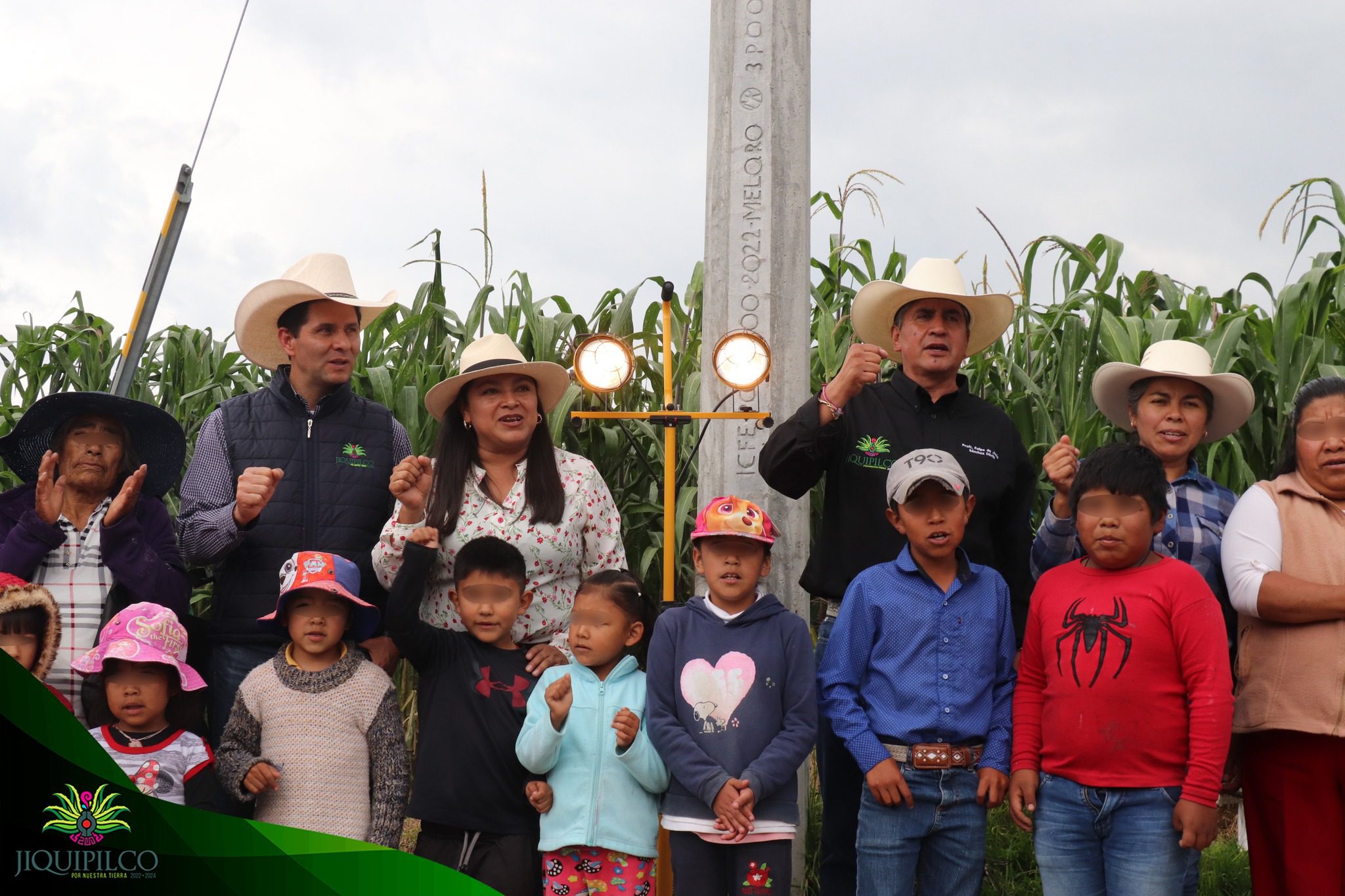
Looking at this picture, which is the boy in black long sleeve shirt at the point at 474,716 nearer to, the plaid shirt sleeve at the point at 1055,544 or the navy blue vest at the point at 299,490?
the navy blue vest at the point at 299,490

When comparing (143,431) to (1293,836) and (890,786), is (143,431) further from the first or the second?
(1293,836)

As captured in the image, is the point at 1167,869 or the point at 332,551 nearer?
the point at 1167,869

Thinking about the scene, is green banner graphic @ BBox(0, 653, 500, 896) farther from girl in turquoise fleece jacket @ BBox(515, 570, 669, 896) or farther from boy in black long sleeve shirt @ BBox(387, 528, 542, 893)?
girl in turquoise fleece jacket @ BBox(515, 570, 669, 896)

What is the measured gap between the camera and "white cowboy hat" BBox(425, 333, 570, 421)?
3.57 m

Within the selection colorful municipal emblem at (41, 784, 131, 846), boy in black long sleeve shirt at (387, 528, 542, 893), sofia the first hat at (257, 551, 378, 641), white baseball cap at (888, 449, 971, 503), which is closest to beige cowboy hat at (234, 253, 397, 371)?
sofia the first hat at (257, 551, 378, 641)

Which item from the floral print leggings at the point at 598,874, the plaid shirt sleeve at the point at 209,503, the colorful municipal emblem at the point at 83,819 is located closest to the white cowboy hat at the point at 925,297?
the floral print leggings at the point at 598,874

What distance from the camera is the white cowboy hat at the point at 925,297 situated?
11.9ft

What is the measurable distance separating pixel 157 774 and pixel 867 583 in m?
1.91

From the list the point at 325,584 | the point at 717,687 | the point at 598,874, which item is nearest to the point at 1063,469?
the point at 717,687

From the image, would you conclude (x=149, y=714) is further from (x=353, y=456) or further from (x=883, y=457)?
(x=883, y=457)

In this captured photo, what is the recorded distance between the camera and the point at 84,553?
346 cm

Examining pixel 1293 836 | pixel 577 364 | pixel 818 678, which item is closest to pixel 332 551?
pixel 577 364

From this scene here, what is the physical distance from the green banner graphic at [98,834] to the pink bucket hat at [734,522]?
1.18m

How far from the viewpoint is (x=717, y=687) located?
3129 mm
